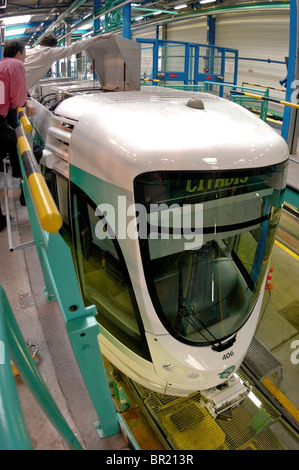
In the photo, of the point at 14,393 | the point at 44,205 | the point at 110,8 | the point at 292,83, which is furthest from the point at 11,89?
the point at 110,8

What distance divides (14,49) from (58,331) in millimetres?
2725

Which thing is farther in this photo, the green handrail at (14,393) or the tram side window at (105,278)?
the tram side window at (105,278)

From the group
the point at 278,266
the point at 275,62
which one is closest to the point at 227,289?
the point at 278,266

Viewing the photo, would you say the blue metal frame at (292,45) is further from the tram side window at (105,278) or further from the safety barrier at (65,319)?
the safety barrier at (65,319)

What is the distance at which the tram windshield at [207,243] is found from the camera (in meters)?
2.04

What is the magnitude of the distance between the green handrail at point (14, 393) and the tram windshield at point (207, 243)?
3.33 ft

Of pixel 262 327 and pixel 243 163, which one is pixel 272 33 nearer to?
pixel 262 327

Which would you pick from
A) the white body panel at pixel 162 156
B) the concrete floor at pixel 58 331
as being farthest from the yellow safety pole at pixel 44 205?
the white body panel at pixel 162 156

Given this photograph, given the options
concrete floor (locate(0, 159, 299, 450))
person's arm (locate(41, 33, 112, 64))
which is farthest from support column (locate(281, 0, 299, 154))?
person's arm (locate(41, 33, 112, 64))

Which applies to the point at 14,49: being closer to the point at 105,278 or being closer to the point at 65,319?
the point at 105,278

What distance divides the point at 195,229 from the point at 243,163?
0.49m

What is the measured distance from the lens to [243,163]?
2.11 metres

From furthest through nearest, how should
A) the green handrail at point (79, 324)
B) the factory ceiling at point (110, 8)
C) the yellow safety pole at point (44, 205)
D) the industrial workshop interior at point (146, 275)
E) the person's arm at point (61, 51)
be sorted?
the factory ceiling at point (110, 8)
the person's arm at point (61, 51)
the industrial workshop interior at point (146, 275)
the green handrail at point (79, 324)
the yellow safety pole at point (44, 205)

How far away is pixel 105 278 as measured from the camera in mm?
2557
